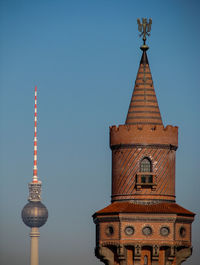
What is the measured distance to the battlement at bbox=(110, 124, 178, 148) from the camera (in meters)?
92.3

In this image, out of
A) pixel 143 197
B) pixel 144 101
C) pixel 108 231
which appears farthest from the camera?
pixel 144 101

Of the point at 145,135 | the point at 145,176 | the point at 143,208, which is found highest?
the point at 145,135

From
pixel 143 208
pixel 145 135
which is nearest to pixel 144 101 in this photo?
pixel 145 135

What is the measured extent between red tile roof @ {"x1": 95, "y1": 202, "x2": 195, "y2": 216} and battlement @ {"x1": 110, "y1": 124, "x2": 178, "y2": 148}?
5.29 m

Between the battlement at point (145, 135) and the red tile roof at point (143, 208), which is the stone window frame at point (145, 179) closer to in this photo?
the red tile roof at point (143, 208)

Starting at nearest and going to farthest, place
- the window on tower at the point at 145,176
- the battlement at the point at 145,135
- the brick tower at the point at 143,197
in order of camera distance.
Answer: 1. the brick tower at the point at 143,197
2. the window on tower at the point at 145,176
3. the battlement at the point at 145,135

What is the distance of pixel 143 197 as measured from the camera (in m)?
91.4

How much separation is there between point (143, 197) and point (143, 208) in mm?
1187

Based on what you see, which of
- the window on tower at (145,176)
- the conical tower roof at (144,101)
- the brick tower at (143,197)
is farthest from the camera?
the conical tower roof at (144,101)

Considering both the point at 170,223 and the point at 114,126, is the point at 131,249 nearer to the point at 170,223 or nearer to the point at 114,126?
the point at 170,223

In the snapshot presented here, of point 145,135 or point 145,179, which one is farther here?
point 145,135

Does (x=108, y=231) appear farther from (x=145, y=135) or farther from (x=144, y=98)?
(x=144, y=98)

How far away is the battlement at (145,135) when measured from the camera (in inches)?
3634

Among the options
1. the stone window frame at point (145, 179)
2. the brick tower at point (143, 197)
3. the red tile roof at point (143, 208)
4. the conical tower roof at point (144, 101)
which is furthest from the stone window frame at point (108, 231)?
the conical tower roof at point (144, 101)
